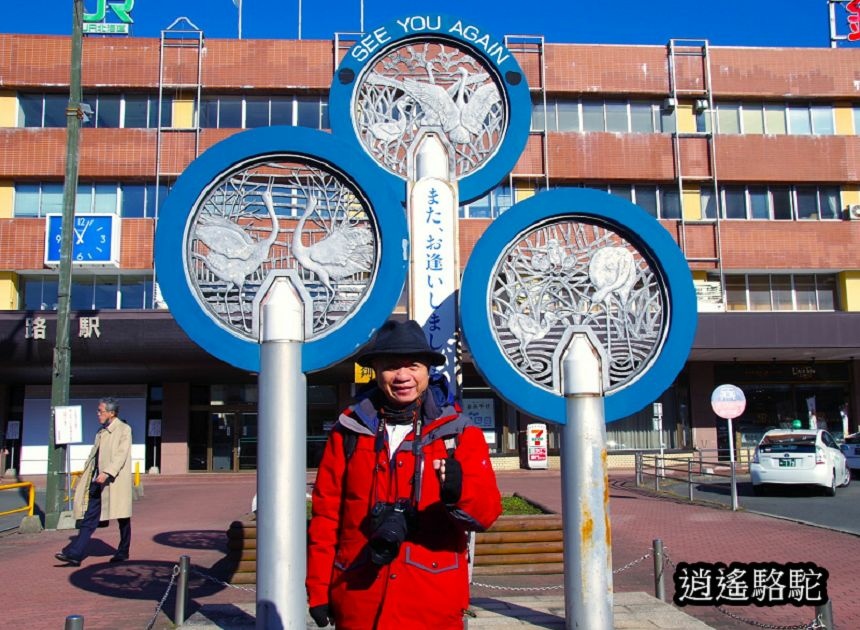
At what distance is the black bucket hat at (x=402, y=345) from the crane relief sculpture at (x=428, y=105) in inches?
144

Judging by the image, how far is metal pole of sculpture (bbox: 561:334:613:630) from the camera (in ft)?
16.7

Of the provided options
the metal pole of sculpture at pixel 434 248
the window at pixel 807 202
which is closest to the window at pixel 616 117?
the window at pixel 807 202

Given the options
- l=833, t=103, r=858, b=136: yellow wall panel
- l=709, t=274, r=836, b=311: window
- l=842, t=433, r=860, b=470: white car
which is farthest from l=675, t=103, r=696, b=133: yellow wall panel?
l=842, t=433, r=860, b=470: white car

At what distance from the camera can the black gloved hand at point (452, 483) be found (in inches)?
126

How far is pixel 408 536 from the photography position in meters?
3.39

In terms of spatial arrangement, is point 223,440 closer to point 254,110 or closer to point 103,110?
point 254,110

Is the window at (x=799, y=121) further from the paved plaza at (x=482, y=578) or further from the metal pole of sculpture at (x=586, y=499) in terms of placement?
the metal pole of sculpture at (x=586, y=499)

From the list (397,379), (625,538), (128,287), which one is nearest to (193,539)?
(625,538)

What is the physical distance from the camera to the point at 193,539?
12.2 metres

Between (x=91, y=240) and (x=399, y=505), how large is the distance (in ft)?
77.4

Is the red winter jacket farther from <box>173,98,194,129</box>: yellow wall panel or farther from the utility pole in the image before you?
<box>173,98,194,129</box>: yellow wall panel

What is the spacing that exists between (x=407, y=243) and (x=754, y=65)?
26876 millimetres

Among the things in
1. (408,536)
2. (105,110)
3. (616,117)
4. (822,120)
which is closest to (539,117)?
(616,117)

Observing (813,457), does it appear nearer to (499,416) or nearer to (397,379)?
(499,416)
